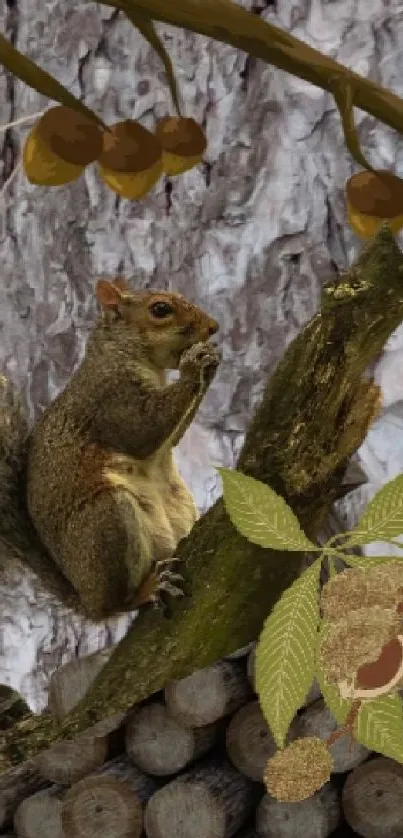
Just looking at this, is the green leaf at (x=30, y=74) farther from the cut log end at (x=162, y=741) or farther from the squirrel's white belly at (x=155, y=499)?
the cut log end at (x=162, y=741)

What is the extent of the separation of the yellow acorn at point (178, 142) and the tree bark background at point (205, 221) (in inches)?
11.3

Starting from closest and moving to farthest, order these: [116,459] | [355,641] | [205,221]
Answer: [355,641] → [116,459] → [205,221]

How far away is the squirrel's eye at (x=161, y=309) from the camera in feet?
1.77

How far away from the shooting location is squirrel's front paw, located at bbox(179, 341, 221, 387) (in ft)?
1.68

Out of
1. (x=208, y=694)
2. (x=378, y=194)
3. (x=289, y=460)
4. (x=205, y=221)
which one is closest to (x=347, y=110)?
(x=378, y=194)

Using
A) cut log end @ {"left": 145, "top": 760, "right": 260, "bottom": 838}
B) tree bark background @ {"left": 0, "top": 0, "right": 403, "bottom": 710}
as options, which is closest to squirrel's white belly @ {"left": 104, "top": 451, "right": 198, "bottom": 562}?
cut log end @ {"left": 145, "top": 760, "right": 260, "bottom": 838}

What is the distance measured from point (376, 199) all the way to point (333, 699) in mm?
232

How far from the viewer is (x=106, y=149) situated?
0.55 m

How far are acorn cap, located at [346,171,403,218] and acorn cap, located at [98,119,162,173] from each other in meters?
0.10

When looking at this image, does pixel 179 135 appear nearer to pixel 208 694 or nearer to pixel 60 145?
pixel 60 145

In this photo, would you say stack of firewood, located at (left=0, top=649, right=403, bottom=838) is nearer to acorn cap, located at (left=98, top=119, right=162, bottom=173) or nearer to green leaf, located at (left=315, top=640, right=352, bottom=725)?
green leaf, located at (left=315, top=640, right=352, bottom=725)

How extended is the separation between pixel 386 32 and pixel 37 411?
0.41 meters

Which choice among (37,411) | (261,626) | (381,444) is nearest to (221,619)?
(261,626)

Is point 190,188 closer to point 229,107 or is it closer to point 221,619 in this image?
point 229,107
